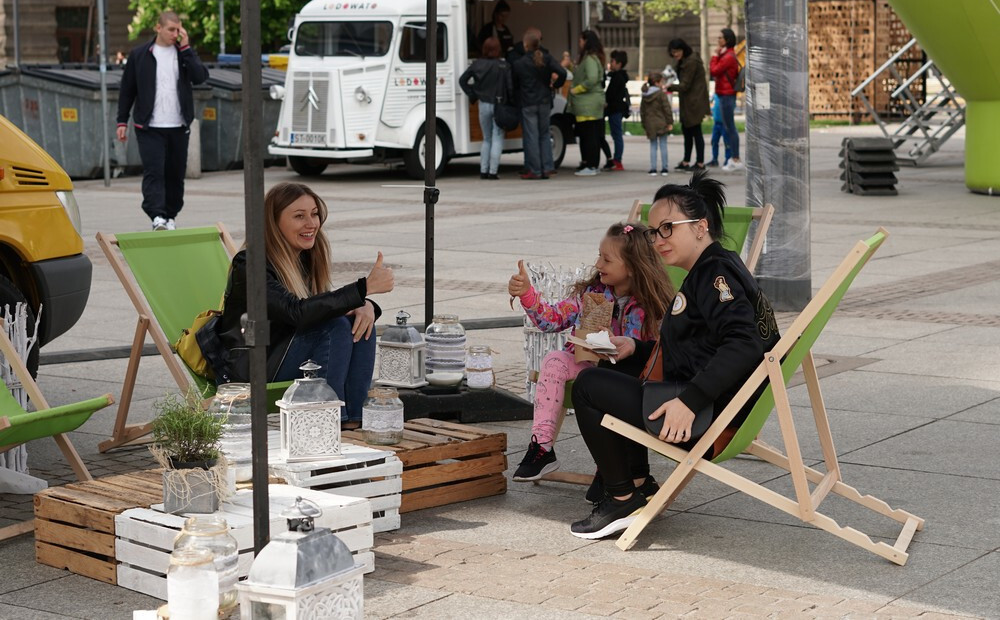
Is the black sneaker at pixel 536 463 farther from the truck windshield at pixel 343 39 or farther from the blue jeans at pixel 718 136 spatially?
the blue jeans at pixel 718 136

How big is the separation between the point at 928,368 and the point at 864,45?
2829 cm

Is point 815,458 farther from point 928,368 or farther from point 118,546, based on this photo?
point 118,546

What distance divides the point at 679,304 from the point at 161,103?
357 inches

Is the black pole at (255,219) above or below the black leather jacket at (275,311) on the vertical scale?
above

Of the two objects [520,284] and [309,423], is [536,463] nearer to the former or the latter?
[520,284]

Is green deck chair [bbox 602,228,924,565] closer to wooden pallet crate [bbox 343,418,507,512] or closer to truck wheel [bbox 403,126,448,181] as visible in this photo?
wooden pallet crate [bbox 343,418,507,512]

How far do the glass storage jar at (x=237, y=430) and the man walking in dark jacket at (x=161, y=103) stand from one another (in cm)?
863

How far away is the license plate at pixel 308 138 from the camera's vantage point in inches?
817

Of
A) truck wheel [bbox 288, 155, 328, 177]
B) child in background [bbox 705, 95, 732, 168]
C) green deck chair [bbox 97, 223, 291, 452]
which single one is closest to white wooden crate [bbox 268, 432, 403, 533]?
green deck chair [bbox 97, 223, 291, 452]

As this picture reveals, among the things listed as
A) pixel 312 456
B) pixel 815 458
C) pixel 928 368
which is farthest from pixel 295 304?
pixel 928 368

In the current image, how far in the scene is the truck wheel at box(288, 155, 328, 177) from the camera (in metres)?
22.2

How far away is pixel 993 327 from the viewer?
9.20m

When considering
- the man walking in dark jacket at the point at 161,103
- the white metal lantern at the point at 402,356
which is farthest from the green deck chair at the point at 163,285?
the man walking in dark jacket at the point at 161,103

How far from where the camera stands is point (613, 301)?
5883 mm
